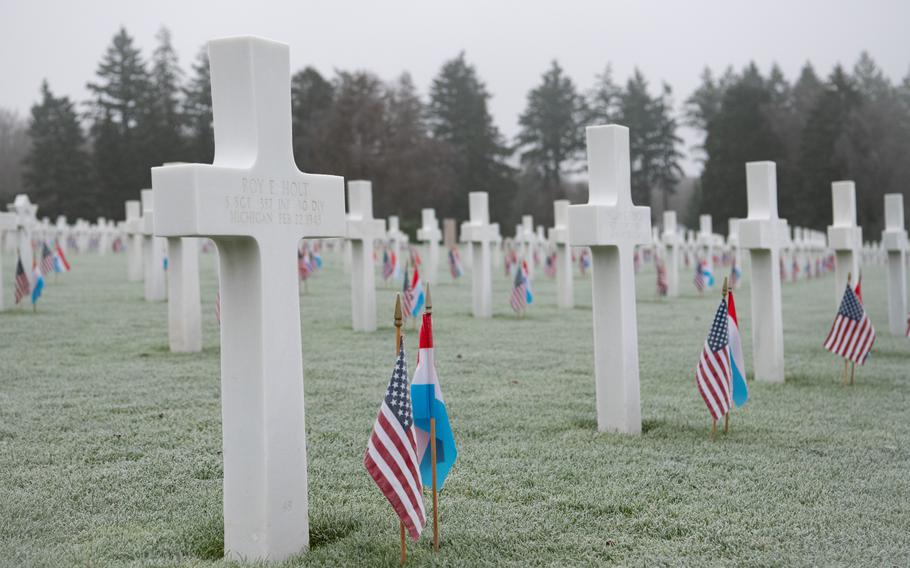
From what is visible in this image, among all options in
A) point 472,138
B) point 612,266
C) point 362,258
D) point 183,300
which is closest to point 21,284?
point 183,300

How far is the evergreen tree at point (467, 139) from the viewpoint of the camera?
2672 inches

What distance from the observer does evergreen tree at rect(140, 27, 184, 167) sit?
211 feet

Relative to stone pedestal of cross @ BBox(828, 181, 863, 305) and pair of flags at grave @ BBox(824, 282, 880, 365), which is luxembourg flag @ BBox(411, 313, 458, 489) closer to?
pair of flags at grave @ BBox(824, 282, 880, 365)

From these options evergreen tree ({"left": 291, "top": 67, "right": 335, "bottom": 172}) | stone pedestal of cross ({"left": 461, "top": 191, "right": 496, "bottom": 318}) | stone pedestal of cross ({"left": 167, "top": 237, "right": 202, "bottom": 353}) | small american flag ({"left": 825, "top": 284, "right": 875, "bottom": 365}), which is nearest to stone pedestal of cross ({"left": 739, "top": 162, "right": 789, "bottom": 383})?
small american flag ({"left": 825, "top": 284, "right": 875, "bottom": 365})

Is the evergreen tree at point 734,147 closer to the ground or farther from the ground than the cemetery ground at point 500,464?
farther from the ground

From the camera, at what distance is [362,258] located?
42.3ft

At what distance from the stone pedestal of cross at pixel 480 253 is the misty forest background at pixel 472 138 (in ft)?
120

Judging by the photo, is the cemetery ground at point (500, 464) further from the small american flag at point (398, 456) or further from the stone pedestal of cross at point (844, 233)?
the stone pedestal of cross at point (844, 233)

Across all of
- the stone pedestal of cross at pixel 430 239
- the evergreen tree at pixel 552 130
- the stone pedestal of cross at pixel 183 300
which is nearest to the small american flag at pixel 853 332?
the stone pedestal of cross at pixel 183 300

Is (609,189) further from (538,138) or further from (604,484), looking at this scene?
(538,138)

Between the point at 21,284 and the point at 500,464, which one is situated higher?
the point at 21,284

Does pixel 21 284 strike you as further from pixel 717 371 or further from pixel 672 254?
pixel 672 254

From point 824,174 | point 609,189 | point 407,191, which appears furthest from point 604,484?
point 824,174

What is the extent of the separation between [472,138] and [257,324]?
6887 centimetres
